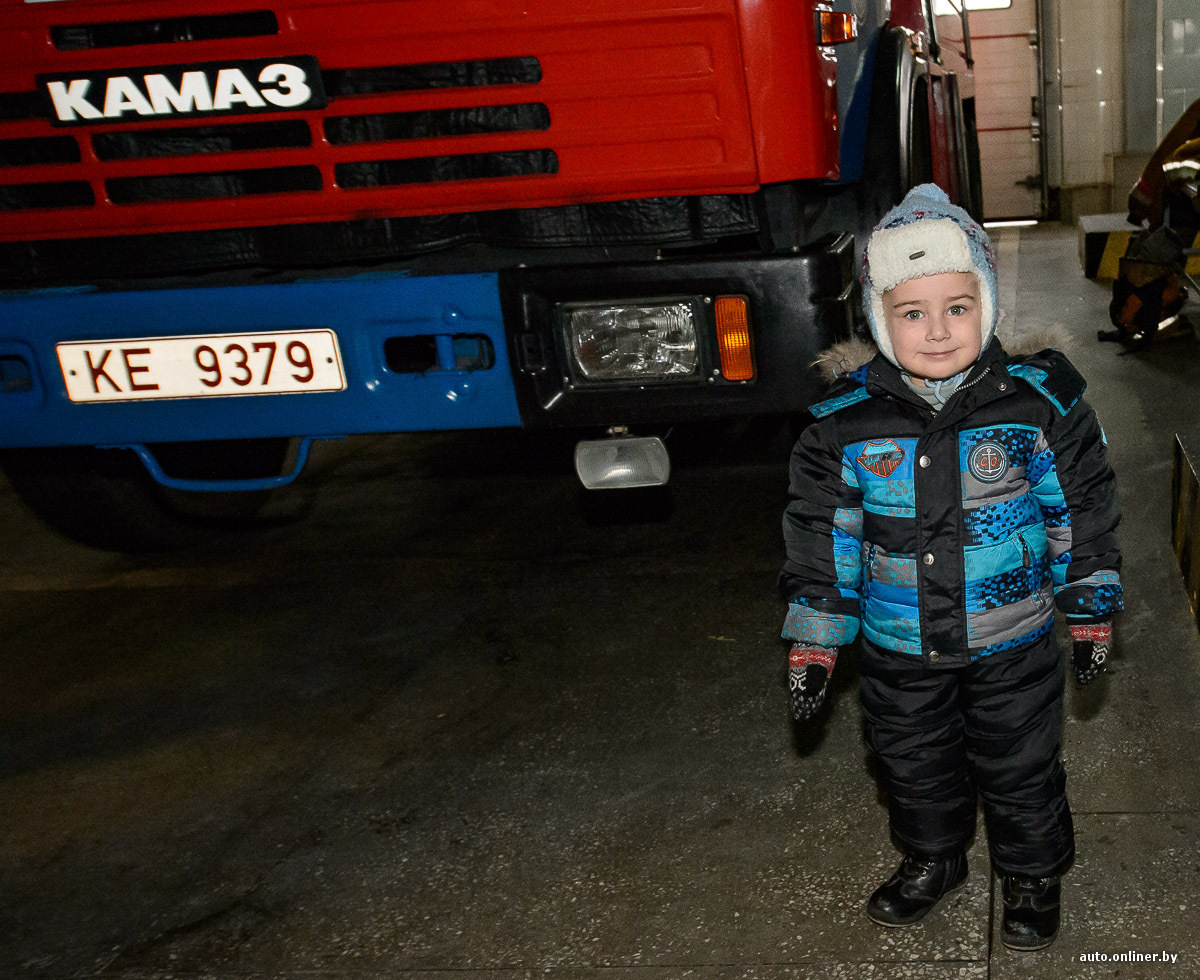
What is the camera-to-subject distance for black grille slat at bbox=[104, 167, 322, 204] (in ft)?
9.09

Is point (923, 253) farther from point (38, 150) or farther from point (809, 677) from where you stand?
point (38, 150)

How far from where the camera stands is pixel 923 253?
1.81 m

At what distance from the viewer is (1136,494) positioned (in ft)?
12.5

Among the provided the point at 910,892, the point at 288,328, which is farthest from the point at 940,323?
the point at 288,328

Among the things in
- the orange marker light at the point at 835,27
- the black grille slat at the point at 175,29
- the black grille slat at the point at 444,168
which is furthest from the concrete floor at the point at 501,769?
the black grille slat at the point at 175,29

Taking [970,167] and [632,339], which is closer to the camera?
[632,339]

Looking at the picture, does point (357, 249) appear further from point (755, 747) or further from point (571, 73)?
point (755, 747)

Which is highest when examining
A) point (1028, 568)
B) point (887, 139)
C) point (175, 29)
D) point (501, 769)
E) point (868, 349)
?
point (175, 29)

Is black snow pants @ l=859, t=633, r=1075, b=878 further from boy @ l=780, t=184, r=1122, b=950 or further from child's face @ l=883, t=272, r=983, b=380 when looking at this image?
child's face @ l=883, t=272, r=983, b=380

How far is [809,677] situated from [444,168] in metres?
1.43

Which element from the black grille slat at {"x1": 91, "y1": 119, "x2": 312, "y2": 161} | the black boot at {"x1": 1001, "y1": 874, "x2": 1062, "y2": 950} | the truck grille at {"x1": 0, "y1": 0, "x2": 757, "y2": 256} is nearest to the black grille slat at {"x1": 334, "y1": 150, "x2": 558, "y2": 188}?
the truck grille at {"x1": 0, "y1": 0, "x2": 757, "y2": 256}

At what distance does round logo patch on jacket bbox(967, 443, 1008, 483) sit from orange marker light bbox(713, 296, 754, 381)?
86 centimetres

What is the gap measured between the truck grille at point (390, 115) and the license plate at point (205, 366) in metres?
0.28

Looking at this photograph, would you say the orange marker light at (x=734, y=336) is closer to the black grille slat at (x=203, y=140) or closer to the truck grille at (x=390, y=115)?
the truck grille at (x=390, y=115)
